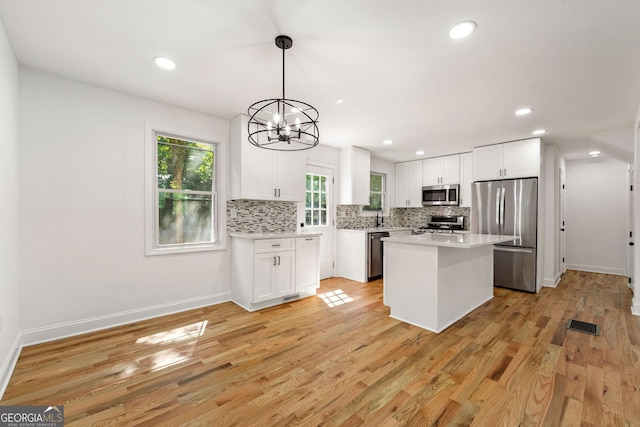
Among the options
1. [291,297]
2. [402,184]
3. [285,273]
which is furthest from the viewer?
[402,184]

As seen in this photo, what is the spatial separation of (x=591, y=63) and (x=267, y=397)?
11.6 ft

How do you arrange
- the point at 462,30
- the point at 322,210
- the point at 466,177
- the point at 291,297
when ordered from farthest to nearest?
the point at 466,177
the point at 322,210
the point at 291,297
the point at 462,30

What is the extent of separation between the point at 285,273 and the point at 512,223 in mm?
3717

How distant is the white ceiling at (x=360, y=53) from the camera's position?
177cm

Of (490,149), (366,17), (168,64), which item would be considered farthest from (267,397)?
(490,149)

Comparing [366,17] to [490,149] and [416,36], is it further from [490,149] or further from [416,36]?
[490,149]

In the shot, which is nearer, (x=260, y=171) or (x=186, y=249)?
(x=186, y=249)

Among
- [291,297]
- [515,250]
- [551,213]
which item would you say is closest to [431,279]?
[291,297]

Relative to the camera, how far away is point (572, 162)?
609 centimetres

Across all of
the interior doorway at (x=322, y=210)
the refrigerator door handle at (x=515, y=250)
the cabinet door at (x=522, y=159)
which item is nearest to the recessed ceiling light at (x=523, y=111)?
the cabinet door at (x=522, y=159)

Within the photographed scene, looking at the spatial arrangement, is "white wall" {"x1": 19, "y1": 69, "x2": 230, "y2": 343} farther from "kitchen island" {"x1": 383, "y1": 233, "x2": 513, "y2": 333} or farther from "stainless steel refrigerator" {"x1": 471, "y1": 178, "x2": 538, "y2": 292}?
"stainless steel refrigerator" {"x1": 471, "y1": 178, "x2": 538, "y2": 292}

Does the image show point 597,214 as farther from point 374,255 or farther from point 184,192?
point 184,192

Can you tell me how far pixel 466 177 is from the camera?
5.52m

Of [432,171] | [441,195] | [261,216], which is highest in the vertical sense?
[432,171]
